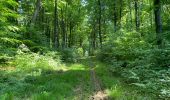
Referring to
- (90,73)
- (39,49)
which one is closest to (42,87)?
(90,73)

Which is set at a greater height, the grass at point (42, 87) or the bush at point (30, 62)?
the bush at point (30, 62)

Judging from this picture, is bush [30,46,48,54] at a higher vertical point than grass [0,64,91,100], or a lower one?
higher

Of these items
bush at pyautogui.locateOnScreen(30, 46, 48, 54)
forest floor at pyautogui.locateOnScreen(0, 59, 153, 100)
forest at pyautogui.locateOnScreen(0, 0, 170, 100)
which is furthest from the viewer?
bush at pyautogui.locateOnScreen(30, 46, 48, 54)

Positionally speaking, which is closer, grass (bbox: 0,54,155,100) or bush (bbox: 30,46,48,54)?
grass (bbox: 0,54,155,100)

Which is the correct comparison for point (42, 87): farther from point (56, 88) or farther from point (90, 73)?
point (90, 73)

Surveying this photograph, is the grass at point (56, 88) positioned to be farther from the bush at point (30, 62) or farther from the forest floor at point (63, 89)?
the bush at point (30, 62)

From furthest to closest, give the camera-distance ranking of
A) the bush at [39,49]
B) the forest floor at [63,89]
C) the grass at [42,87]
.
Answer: the bush at [39,49] < the grass at [42,87] < the forest floor at [63,89]

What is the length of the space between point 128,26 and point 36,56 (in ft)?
50.7

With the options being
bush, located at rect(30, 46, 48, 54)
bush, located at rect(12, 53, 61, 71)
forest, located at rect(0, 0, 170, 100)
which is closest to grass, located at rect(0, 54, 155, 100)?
forest, located at rect(0, 0, 170, 100)

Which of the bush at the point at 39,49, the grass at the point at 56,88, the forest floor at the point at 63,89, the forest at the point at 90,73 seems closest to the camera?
the grass at the point at 56,88

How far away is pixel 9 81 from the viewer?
1173 cm

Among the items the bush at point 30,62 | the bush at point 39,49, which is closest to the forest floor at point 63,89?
the bush at point 30,62

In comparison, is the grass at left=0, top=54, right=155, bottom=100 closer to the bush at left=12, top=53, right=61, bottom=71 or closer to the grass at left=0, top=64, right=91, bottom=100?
the grass at left=0, top=64, right=91, bottom=100

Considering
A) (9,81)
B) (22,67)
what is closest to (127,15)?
(22,67)
